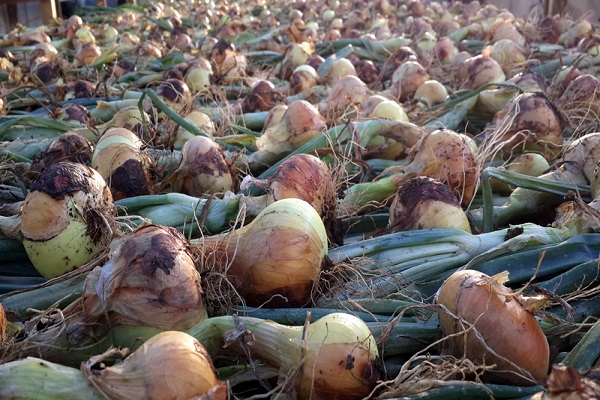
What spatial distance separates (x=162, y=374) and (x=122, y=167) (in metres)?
1.17

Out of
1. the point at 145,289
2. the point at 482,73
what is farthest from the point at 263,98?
the point at 145,289

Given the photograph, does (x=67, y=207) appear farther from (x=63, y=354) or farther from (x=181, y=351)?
(x=181, y=351)

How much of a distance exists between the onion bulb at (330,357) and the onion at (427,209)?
0.65 meters

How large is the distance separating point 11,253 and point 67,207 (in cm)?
33

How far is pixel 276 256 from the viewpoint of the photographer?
146 cm

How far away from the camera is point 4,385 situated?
1.07 m

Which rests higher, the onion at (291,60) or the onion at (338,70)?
the onion at (338,70)

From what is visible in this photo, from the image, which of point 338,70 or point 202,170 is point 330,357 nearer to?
point 202,170

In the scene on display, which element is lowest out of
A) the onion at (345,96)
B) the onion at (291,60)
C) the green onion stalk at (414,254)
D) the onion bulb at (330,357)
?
the onion at (291,60)

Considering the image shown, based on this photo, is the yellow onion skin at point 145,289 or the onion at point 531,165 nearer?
the yellow onion skin at point 145,289

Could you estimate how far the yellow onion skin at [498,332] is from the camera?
1239 millimetres

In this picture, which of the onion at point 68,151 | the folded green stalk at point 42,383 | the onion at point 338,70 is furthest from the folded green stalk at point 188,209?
the onion at point 338,70

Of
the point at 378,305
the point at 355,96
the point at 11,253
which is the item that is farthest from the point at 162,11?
the point at 378,305

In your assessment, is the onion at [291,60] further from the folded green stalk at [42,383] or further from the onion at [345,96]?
the folded green stalk at [42,383]
